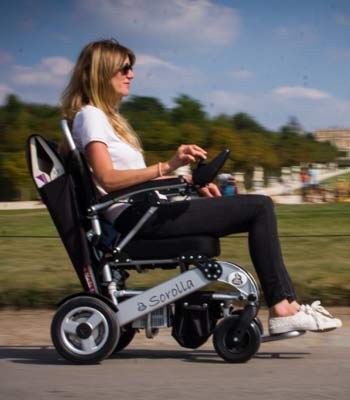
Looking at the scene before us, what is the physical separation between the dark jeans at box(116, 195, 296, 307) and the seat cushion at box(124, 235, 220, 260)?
3cm

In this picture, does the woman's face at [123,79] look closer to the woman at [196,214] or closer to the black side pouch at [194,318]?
the woman at [196,214]

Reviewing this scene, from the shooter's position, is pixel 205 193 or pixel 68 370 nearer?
pixel 68 370

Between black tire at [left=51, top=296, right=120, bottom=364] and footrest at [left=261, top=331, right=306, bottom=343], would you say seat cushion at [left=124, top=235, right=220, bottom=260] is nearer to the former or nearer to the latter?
black tire at [left=51, top=296, right=120, bottom=364]

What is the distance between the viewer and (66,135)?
3934 millimetres

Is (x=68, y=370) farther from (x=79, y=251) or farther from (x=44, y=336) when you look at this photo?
(x=44, y=336)

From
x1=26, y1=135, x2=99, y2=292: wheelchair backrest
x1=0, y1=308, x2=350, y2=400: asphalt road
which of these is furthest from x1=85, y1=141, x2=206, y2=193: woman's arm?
x1=0, y1=308, x2=350, y2=400: asphalt road

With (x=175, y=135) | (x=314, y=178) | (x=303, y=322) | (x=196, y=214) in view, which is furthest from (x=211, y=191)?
(x=314, y=178)

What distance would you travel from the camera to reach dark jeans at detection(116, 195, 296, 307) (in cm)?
382

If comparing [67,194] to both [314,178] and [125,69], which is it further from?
[314,178]

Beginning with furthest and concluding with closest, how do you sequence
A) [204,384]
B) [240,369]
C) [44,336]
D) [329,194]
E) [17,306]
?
[329,194] → [17,306] → [44,336] → [240,369] → [204,384]

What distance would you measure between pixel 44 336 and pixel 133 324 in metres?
1.00

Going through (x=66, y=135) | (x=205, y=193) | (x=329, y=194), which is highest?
(x=66, y=135)

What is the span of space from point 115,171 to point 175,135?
2022 centimetres

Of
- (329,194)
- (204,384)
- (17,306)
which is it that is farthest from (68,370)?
(329,194)
